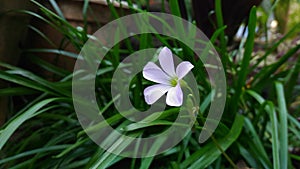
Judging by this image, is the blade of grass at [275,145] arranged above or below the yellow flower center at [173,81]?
below

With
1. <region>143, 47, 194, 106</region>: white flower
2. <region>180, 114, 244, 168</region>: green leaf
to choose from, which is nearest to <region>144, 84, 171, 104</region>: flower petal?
<region>143, 47, 194, 106</region>: white flower

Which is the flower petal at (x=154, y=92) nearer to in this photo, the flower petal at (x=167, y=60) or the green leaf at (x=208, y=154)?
the flower petal at (x=167, y=60)

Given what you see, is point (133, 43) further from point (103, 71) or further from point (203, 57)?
point (203, 57)

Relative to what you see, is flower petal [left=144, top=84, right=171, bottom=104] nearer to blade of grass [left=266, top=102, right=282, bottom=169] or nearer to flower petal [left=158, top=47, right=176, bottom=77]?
flower petal [left=158, top=47, right=176, bottom=77]

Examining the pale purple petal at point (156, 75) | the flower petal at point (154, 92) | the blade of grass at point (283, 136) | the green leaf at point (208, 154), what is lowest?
the blade of grass at point (283, 136)

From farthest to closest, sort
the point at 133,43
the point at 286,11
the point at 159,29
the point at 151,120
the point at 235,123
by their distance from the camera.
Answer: the point at 286,11 < the point at 133,43 < the point at 159,29 < the point at 235,123 < the point at 151,120

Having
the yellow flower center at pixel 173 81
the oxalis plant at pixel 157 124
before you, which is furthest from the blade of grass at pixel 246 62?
the yellow flower center at pixel 173 81

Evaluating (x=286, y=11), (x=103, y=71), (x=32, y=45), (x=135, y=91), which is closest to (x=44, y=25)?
(x=32, y=45)
